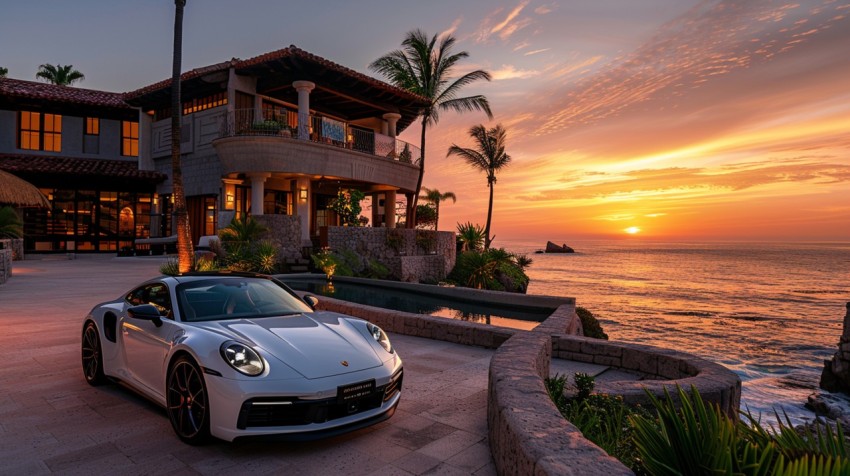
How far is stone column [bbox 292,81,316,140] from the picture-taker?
21.5m

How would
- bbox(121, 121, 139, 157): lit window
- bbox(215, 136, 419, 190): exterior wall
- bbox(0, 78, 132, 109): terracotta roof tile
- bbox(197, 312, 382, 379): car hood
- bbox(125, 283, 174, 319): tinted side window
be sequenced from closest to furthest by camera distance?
bbox(197, 312, 382, 379): car hood < bbox(125, 283, 174, 319): tinted side window < bbox(215, 136, 419, 190): exterior wall < bbox(0, 78, 132, 109): terracotta roof tile < bbox(121, 121, 139, 157): lit window

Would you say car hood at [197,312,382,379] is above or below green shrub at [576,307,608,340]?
above

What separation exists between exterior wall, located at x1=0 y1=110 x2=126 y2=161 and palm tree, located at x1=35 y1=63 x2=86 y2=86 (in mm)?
24475

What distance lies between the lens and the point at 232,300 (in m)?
4.72

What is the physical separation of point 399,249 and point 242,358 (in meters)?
19.7

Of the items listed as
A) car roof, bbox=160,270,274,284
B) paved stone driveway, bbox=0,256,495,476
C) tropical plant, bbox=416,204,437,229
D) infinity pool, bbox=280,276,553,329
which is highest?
tropical plant, bbox=416,204,437,229

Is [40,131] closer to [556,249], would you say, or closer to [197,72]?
[197,72]

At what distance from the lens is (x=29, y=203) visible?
62.2 feet

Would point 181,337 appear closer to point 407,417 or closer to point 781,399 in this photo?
point 407,417

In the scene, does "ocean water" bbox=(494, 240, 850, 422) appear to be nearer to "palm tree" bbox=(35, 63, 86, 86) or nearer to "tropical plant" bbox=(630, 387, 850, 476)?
"tropical plant" bbox=(630, 387, 850, 476)

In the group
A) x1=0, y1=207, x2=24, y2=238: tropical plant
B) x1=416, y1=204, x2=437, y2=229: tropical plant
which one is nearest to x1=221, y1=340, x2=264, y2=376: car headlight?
x1=0, y1=207, x2=24, y2=238: tropical plant

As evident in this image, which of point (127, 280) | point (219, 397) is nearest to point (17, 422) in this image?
point (219, 397)

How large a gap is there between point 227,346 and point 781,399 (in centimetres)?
1544

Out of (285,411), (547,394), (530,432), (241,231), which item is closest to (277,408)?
(285,411)
